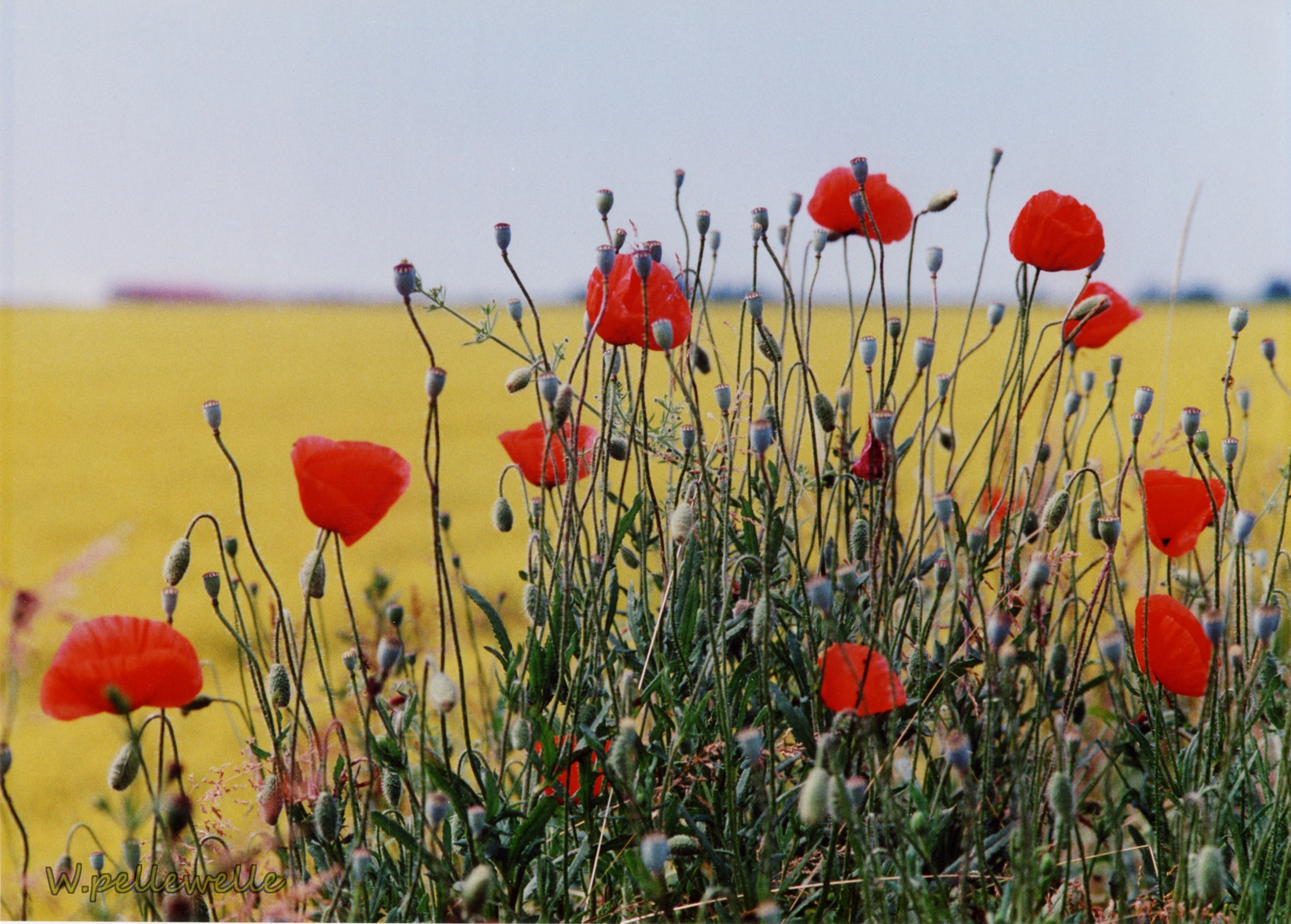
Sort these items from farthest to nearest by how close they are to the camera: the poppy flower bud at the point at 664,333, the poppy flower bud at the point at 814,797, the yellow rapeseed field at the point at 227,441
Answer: the yellow rapeseed field at the point at 227,441 < the poppy flower bud at the point at 664,333 < the poppy flower bud at the point at 814,797

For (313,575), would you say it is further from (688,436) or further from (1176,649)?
(1176,649)

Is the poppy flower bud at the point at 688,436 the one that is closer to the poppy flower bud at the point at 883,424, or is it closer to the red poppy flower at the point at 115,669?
the poppy flower bud at the point at 883,424

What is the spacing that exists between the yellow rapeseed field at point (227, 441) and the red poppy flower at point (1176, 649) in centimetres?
25

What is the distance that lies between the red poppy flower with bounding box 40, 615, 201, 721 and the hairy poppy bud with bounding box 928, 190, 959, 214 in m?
0.56

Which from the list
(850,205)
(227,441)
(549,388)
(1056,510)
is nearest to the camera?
(549,388)

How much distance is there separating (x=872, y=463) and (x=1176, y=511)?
8.7 inches

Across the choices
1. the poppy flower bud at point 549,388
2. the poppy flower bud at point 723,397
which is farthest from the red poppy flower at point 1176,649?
the poppy flower bud at point 549,388

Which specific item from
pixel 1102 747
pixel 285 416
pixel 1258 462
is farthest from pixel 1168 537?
pixel 285 416

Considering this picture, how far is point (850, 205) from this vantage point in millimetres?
776

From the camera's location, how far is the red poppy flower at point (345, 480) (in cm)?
55

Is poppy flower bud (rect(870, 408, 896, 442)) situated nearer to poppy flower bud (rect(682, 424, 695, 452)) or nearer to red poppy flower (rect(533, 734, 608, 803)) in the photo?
poppy flower bud (rect(682, 424, 695, 452))

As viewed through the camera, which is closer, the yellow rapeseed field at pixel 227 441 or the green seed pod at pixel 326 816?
the green seed pod at pixel 326 816

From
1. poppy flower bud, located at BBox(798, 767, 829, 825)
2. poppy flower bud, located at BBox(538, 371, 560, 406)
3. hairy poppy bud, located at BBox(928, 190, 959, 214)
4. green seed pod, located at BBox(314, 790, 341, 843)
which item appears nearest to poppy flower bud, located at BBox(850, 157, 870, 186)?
hairy poppy bud, located at BBox(928, 190, 959, 214)

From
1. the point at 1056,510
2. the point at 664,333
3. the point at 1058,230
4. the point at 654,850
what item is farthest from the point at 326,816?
the point at 1058,230
